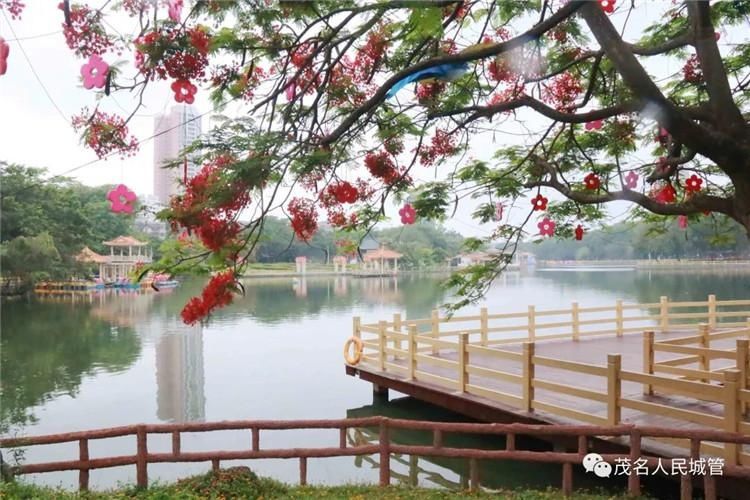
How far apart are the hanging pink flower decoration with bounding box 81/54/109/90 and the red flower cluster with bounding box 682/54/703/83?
157 inches

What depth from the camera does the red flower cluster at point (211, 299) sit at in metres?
2.84

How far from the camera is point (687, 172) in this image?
4.79m

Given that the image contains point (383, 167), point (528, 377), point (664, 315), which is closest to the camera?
point (383, 167)

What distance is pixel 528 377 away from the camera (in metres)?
5.39

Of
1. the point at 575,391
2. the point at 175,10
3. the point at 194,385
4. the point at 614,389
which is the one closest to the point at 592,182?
the point at 614,389

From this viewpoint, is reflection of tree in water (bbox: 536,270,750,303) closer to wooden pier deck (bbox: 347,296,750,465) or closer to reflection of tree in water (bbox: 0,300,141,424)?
wooden pier deck (bbox: 347,296,750,465)

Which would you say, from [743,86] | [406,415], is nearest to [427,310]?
[406,415]

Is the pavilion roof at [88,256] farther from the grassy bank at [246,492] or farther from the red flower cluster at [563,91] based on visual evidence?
the red flower cluster at [563,91]

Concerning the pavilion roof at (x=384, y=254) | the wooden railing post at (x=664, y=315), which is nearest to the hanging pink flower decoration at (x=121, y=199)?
the wooden railing post at (x=664, y=315)

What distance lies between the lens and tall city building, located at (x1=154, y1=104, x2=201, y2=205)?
3234 mm

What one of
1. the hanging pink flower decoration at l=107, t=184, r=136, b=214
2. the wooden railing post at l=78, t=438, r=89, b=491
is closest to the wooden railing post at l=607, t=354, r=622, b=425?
the hanging pink flower decoration at l=107, t=184, r=136, b=214

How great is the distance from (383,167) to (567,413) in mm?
2736

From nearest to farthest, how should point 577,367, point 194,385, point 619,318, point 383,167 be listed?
point 383,167 → point 577,367 → point 619,318 → point 194,385

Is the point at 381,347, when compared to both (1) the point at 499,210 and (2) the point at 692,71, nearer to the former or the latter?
(1) the point at 499,210
